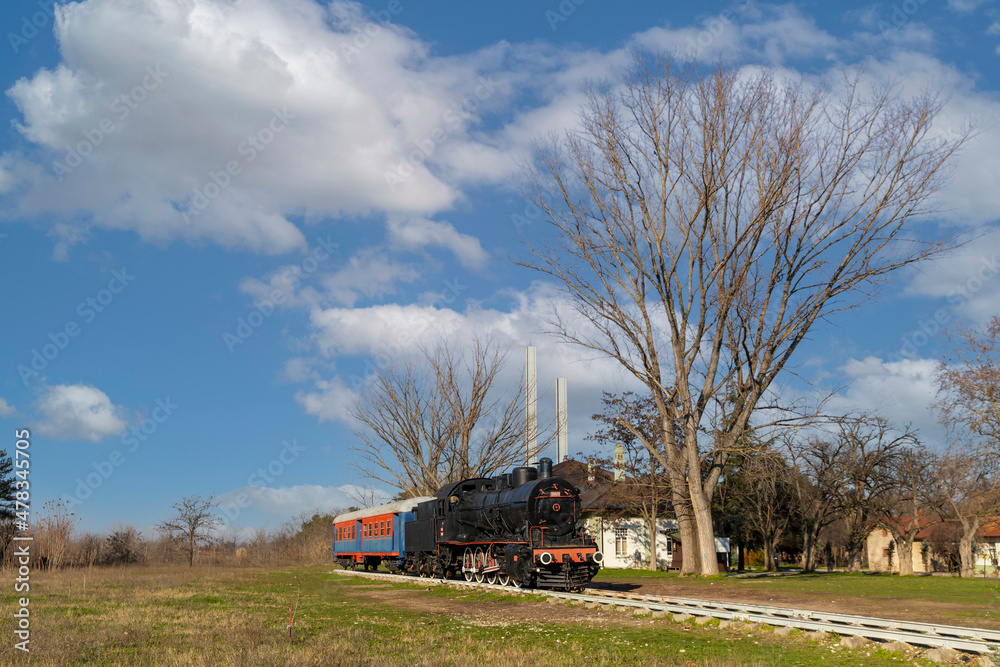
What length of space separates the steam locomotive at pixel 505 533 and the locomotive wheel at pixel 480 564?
0.03 meters

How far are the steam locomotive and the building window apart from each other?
22084mm

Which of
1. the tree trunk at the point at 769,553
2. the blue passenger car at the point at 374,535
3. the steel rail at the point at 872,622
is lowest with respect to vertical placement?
the tree trunk at the point at 769,553

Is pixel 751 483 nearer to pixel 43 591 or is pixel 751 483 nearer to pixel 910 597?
pixel 910 597

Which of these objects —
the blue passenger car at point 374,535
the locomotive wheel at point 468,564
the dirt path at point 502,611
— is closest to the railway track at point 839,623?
the dirt path at point 502,611

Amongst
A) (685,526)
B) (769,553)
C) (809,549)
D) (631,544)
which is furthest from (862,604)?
(631,544)

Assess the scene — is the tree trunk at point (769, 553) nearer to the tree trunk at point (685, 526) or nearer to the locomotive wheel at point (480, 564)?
the tree trunk at point (685, 526)

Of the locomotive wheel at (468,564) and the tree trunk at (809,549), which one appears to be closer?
the locomotive wheel at (468,564)

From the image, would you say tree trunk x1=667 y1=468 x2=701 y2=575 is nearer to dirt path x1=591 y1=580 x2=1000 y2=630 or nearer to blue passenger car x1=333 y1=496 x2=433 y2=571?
dirt path x1=591 y1=580 x2=1000 y2=630

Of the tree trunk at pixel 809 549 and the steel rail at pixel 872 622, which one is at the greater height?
the steel rail at pixel 872 622

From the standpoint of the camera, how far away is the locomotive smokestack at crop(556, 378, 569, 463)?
51662 mm

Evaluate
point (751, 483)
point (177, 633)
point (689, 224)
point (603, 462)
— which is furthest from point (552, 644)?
point (751, 483)

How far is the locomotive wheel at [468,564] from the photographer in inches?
968

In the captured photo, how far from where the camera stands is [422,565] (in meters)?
29.3

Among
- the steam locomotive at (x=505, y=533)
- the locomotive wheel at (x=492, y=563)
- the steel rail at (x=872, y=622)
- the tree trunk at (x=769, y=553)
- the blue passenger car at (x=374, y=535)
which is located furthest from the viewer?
the tree trunk at (x=769, y=553)
